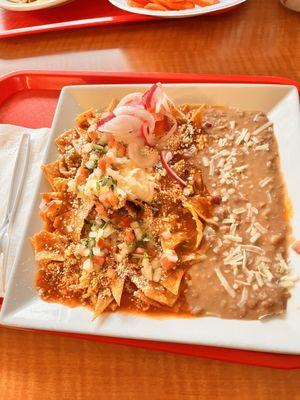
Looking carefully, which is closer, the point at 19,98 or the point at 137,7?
the point at 19,98

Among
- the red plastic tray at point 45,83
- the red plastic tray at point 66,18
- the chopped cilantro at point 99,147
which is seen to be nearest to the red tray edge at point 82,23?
the red plastic tray at point 66,18

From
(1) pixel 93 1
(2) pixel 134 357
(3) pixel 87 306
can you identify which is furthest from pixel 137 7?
(2) pixel 134 357

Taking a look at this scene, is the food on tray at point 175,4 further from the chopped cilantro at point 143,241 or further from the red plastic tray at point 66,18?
the chopped cilantro at point 143,241

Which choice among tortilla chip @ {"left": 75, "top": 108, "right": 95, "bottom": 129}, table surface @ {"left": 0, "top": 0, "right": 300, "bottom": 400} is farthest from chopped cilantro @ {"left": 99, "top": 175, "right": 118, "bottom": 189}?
table surface @ {"left": 0, "top": 0, "right": 300, "bottom": 400}

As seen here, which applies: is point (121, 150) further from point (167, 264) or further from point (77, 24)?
point (77, 24)

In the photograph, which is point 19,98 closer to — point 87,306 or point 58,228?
point 58,228
